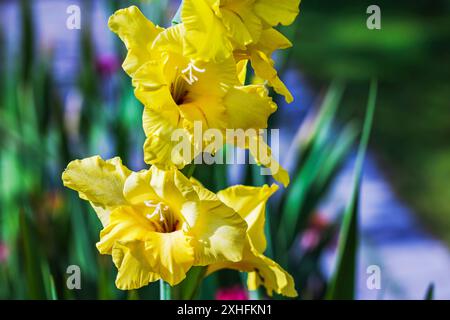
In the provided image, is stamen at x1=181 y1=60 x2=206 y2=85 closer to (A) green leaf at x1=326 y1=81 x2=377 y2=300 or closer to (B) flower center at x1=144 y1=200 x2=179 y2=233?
(B) flower center at x1=144 y1=200 x2=179 y2=233

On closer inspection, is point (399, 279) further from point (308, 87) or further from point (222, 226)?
point (222, 226)

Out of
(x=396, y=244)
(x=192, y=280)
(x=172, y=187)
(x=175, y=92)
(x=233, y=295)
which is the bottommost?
(x=396, y=244)

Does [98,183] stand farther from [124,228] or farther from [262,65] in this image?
[262,65]

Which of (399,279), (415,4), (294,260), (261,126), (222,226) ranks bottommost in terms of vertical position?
(399,279)

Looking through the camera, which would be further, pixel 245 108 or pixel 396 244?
pixel 396 244

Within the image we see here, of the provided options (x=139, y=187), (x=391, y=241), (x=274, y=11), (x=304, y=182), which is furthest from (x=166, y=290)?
(x=391, y=241)

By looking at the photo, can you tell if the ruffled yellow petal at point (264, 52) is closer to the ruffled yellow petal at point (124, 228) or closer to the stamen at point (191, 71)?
the stamen at point (191, 71)

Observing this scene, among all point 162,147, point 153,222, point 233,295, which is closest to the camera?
point 162,147
